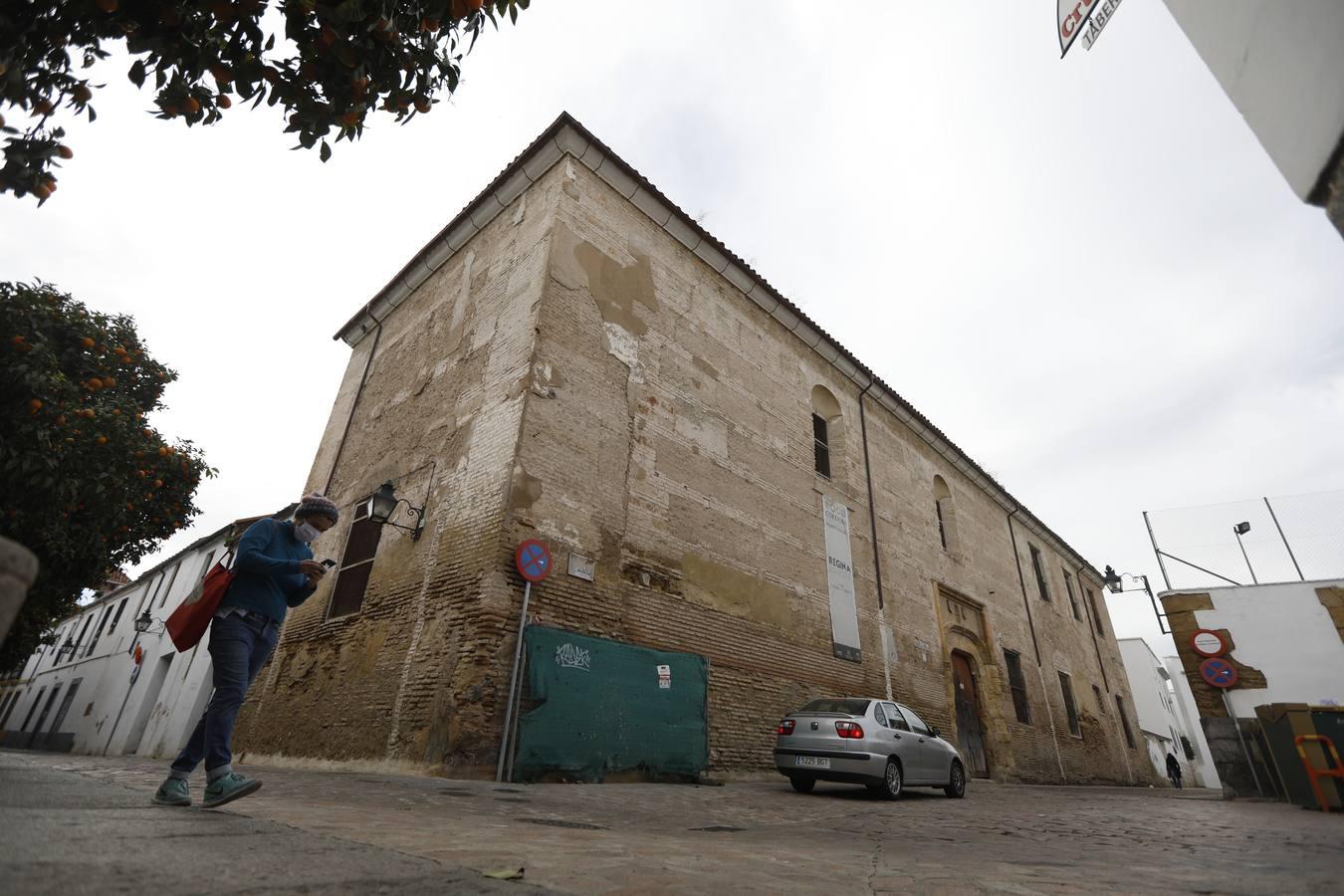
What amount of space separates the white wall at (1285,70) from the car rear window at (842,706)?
7269 millimetres

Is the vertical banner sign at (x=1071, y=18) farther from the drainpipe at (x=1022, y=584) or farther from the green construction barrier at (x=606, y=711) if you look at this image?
the drainpipe at (x=1022, y=584)

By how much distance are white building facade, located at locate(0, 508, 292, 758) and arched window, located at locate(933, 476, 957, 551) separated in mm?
16395

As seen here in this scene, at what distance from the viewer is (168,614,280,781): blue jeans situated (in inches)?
129

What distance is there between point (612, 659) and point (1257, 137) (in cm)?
735

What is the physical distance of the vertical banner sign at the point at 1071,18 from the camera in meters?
3.97

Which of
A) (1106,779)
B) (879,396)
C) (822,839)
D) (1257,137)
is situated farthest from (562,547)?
(1106,779)

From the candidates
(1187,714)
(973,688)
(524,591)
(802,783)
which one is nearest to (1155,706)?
(1187,714)

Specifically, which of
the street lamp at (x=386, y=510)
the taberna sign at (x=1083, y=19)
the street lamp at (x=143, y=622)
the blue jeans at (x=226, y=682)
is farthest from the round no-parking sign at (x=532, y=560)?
the street lamp at (x=143, y=622)

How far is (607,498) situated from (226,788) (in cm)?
604

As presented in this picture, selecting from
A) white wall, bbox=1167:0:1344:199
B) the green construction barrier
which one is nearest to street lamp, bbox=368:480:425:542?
the green construction barrier

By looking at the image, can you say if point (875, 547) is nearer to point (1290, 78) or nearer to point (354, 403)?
point (354, 403)

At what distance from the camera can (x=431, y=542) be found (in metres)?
8.62

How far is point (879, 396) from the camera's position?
54.4 ft

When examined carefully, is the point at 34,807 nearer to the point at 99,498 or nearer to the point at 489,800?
the point at 489,800
